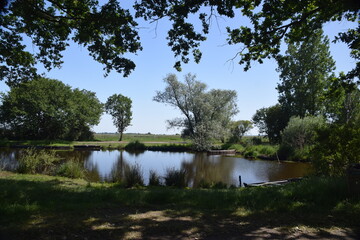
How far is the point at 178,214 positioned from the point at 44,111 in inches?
1606

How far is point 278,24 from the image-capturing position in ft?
24.5

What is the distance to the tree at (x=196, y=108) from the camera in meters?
33.6

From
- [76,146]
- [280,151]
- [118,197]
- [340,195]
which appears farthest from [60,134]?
[340,195]

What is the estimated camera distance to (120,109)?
54906 mm

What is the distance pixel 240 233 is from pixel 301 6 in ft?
20.2

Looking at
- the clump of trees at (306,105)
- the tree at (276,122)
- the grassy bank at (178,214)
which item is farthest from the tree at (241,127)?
the grassy bank at (178,214)

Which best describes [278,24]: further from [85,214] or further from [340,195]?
[85,214]

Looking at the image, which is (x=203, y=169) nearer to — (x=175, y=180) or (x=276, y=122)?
(x=175, y=180)

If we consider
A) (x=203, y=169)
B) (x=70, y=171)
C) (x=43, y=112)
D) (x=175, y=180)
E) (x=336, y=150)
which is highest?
(x=43, y=112)

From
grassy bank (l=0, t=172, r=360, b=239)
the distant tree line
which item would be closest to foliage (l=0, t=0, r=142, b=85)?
grassy bank (l=0, t=172, r=360, b=239)

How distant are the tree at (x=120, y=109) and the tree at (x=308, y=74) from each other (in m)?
33.5

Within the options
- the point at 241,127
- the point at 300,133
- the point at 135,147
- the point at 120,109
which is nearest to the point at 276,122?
the point at 241,127

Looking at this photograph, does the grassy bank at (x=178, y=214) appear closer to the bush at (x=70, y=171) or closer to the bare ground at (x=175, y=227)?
the bare ground at (x=175, y=227)

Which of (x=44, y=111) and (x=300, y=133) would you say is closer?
(x=300, y=133)
